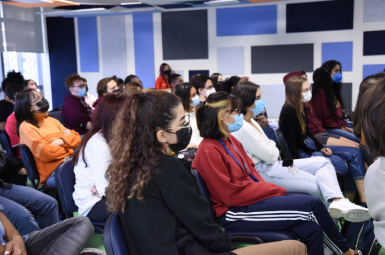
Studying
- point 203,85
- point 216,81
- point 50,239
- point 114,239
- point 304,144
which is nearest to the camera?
point 114,239

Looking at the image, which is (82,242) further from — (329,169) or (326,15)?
(326,15)

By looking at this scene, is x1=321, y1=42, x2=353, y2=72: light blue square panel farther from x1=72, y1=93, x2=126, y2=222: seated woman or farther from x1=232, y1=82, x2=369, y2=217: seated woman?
x1=72, y1=93, x2=126, y2=222: seated woman

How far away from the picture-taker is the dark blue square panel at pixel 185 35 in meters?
8.37

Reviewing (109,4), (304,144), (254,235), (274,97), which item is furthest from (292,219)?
(274,97)

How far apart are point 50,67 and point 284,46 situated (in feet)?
18.7

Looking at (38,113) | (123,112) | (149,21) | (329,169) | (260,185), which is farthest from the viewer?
(149,21)

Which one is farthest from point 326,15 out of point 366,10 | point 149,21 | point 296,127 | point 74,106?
point 74,106

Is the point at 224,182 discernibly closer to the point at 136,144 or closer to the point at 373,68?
the point at 136,144

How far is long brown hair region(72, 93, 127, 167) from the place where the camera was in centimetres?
242

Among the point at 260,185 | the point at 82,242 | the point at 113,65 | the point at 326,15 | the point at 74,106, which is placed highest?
the point at 326,15

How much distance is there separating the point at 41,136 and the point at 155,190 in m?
2.34

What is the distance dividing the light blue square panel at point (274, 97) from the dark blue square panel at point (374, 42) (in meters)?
1.77

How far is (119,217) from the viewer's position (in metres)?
1.51

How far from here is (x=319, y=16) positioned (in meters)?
7.50
